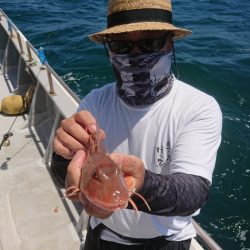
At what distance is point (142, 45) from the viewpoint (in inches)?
94.9

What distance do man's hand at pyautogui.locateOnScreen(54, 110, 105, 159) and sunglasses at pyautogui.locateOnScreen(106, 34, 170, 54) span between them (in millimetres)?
675

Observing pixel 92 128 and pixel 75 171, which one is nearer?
pixel 75 171

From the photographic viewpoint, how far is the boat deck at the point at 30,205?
448 cm

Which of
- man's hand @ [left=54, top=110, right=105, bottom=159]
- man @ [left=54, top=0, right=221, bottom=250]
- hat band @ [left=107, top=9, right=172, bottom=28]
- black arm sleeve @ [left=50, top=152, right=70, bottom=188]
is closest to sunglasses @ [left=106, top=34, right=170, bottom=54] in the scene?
man @ [left=54, top=0, right=221, bottom=250]

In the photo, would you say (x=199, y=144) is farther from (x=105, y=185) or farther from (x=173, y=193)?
(x=105, y=185)

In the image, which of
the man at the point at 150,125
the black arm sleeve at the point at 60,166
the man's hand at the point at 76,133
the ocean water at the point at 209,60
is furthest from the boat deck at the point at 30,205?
the man's hand at the point at 76,133

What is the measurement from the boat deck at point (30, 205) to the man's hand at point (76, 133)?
275 centimetres

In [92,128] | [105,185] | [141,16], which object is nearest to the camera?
[105,185]

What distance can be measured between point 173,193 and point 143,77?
3.21 feet


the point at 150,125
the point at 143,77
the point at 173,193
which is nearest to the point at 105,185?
the point at 173,193

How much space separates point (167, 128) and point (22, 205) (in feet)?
11.3

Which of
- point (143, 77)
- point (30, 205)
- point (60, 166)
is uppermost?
point (143, 77)

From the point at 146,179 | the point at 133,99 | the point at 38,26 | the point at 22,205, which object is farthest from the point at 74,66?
the point at 146,179

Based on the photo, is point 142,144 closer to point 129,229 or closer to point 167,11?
point 129,229
